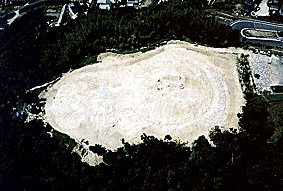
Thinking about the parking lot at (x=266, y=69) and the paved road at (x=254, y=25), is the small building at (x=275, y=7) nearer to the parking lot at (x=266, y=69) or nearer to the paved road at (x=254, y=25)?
the paved road at (x=254, y=25)

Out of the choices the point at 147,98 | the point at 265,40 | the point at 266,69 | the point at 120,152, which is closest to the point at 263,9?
the point at 265,40

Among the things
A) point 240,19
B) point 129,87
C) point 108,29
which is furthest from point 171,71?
point 240,19

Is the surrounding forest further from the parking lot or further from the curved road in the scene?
the curved road

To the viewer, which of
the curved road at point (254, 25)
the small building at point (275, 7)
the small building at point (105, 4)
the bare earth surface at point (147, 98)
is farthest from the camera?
the small building at point (105, 4)

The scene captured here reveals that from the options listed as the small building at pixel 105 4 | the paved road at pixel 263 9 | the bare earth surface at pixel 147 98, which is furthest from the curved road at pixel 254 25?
the small building at pixel 105 4

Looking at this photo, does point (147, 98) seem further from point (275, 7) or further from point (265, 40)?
point (275, 7)
